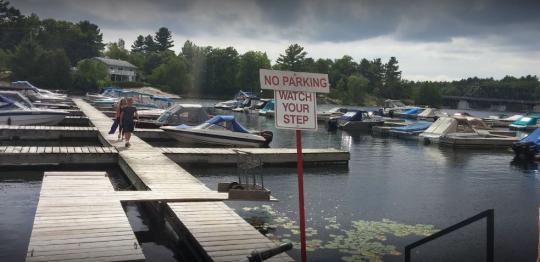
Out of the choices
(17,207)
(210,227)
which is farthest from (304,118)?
(17,207)

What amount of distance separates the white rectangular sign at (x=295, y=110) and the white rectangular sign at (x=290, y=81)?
0.08 meters

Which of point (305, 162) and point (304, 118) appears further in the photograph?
point (305, 162)

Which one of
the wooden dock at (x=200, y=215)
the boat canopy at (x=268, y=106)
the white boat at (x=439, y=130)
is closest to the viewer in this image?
the wooden dock at (x=200, y=215)

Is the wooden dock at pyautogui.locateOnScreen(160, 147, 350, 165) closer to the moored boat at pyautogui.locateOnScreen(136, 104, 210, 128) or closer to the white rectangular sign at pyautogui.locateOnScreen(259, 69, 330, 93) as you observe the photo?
the moored boat at pyautogui.locateOnScreen(136, 104, 210, 128)

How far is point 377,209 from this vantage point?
50.5ft

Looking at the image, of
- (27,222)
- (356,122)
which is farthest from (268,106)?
(27,222)

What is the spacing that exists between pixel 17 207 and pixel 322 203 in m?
8.67

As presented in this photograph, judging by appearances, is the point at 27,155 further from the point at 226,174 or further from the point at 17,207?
the point at 226,174

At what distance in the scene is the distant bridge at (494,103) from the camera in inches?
7088

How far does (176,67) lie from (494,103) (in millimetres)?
124474

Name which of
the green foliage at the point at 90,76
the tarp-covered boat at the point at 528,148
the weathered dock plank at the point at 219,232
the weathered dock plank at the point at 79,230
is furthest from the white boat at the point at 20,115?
the green foliage at the point at 90,76

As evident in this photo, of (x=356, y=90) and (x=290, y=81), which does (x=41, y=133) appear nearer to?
(x=290, y=81)

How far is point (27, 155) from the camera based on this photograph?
18281mm

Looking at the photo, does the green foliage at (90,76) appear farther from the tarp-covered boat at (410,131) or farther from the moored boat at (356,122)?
the tarp-covered boat at (410,131)
